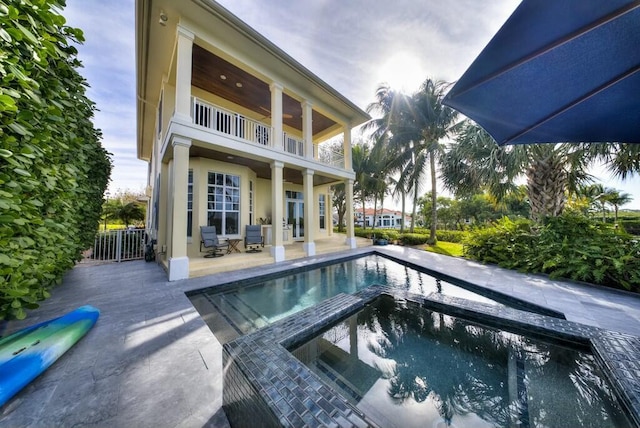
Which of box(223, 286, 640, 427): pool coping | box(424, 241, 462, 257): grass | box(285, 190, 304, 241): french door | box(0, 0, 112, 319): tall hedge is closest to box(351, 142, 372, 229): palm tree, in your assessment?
box(285, 190, 304, 241): french door

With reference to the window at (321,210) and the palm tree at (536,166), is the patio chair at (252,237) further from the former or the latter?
the palm tree at (536,166)

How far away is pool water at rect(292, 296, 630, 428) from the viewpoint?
1.72 meters

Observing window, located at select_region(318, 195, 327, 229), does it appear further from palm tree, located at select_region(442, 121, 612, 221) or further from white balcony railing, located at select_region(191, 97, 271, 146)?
palm tree, located at select_region(442, 121, 612, 221)

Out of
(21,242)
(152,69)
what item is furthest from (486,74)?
(152,69)

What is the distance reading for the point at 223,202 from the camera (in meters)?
8.52

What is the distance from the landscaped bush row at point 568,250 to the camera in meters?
4.82

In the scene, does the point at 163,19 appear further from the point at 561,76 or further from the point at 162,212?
the point at 561,76

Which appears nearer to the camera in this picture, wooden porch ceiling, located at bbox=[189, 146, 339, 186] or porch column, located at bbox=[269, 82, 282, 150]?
wooden porch ceiling, located at bbox=[189, 146, 339, 186]

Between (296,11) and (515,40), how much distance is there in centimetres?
663

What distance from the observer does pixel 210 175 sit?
8211 millimetres

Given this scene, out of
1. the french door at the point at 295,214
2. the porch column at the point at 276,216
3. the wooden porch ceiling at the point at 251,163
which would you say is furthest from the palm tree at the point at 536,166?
the french door at the point at 295,214

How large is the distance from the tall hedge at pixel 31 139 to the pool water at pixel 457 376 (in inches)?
110

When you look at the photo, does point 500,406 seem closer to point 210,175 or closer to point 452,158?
point 210,175

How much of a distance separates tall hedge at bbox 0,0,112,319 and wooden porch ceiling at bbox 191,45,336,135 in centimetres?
470
